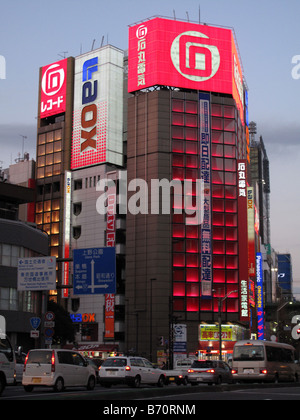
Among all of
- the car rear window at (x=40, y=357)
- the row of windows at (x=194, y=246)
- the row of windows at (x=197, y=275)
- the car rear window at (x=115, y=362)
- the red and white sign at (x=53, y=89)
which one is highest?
the red and white sign at (x=53, y=89)

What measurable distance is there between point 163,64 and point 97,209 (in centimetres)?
2640

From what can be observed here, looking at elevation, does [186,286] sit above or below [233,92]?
below

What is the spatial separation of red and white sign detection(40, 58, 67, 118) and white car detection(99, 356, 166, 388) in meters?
87.9

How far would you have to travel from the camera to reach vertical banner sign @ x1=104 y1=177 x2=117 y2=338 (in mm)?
104688

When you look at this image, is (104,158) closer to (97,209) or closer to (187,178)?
(97,209)

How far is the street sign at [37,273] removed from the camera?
4272 centimetres

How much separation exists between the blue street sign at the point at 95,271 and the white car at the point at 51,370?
987cm

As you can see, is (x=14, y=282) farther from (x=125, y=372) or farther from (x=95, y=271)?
(x=125, y=372)

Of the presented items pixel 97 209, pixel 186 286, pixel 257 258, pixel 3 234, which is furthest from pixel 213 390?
pixel 257 258

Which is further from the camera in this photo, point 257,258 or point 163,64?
point 257,258

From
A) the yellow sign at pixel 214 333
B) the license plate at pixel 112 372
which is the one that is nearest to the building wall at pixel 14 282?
the license plate at pixel 112 372

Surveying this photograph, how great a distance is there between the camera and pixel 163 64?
10619 centimetres

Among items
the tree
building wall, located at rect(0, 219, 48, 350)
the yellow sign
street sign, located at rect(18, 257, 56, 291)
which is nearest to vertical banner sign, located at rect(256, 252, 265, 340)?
the yellow sign

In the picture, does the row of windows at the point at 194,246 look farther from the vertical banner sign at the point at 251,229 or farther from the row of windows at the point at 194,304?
the row of windows at the point at 194,304
